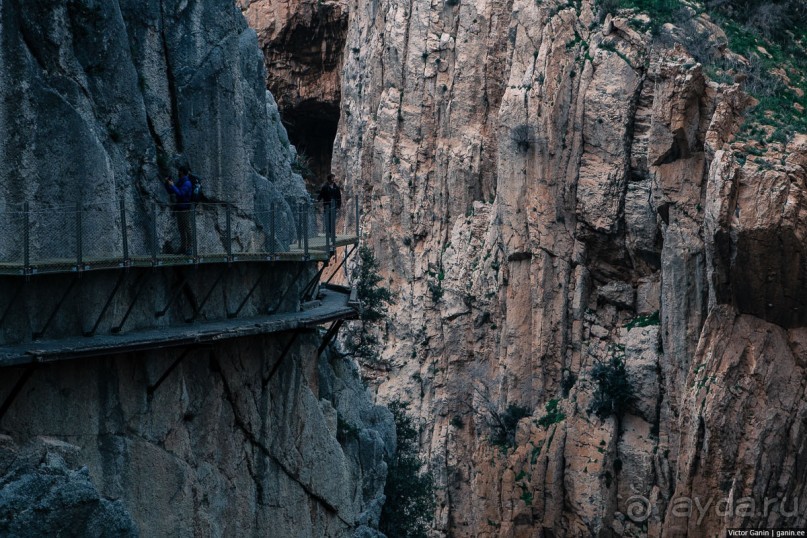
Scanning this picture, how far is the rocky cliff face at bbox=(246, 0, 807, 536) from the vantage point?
36.7m

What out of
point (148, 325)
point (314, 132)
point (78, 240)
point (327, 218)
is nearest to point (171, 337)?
point (148, 325)

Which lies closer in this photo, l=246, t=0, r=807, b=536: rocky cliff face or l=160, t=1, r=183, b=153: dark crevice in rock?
l=160, t=1, r=183, b=153: dark crevice in rock

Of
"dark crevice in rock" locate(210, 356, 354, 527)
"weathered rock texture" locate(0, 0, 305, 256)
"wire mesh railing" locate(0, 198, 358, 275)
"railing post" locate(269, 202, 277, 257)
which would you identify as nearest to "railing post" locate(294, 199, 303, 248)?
"wire mesh railing" locate(0, 198, 358, 275)

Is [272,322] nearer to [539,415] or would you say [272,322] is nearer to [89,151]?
[89,151]

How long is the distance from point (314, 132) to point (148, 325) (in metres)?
51.0

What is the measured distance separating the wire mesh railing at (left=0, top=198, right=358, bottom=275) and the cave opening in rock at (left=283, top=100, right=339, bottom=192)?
40401 millimetres

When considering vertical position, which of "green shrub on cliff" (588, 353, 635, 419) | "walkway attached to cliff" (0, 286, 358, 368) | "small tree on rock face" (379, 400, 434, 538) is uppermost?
"walkway attached to cliff" (0, 286, 358, 368)

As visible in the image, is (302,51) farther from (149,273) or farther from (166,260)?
(166,260)

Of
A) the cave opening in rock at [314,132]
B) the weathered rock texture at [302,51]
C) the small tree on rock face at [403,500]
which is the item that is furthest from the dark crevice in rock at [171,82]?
the cave opening in rock at [314,132]

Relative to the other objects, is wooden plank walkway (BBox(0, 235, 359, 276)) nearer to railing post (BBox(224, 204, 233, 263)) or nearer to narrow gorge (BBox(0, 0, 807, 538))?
railing post (BBox(224, 204, 233, 263))

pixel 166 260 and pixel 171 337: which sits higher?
pixel 166 260

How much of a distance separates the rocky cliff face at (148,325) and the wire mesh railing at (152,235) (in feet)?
0.22

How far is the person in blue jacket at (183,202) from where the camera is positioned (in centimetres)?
2102

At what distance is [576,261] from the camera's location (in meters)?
47.2
